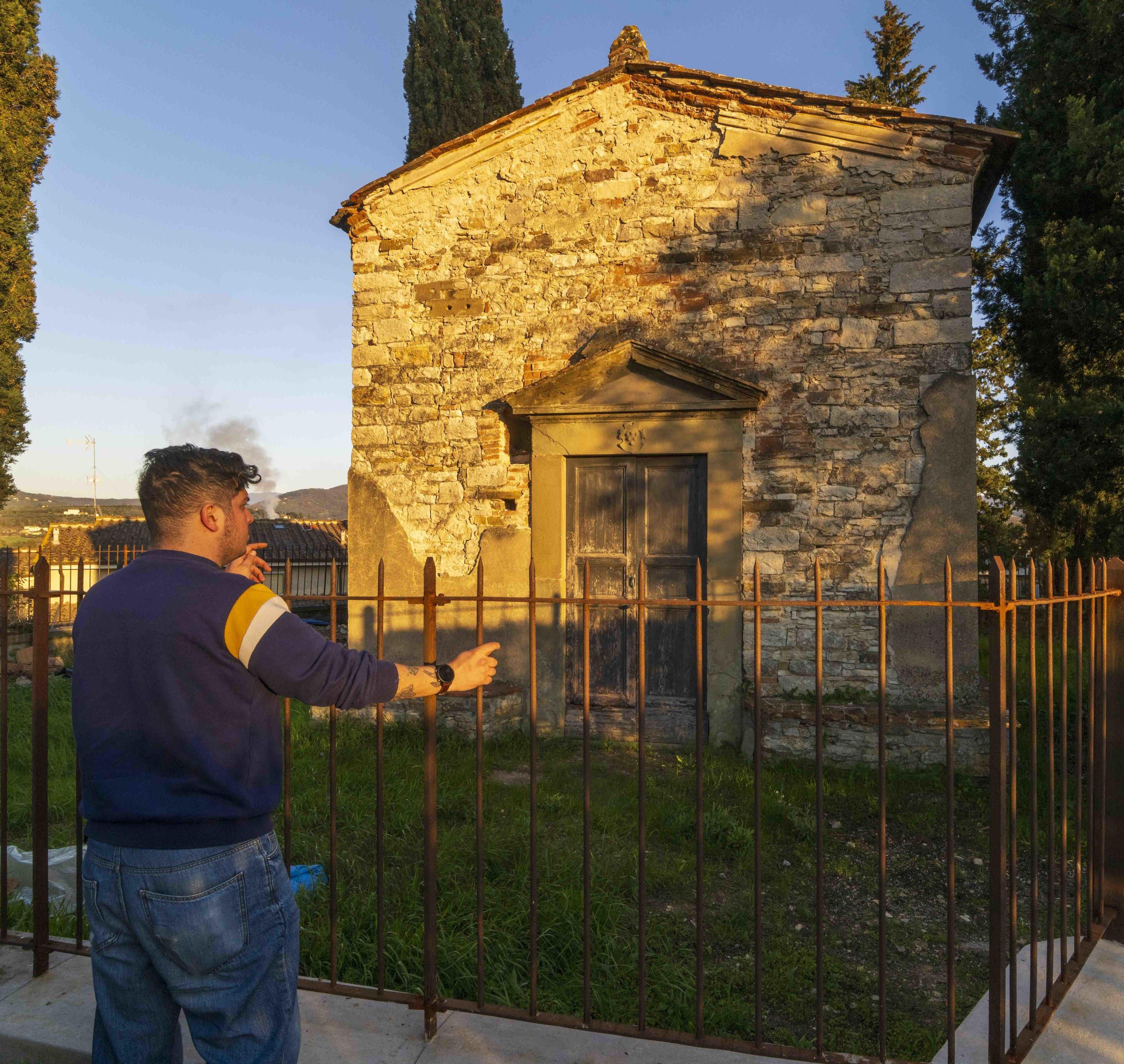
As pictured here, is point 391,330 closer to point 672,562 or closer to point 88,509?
point 672,562

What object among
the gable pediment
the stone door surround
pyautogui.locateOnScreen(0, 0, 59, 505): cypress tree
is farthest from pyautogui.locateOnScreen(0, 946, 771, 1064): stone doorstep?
pyautogui.locateOnScreen(0, 0, 59, 505): cypress tree

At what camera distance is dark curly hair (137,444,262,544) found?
1800 millimetres

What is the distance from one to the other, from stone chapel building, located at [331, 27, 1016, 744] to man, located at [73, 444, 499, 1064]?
4.90 meters

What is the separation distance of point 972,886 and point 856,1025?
172cm

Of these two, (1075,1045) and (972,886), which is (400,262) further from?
(1075,1045)

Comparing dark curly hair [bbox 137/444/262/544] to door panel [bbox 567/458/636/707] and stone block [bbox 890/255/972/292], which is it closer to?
door panel [bbox 567/458/636/707]

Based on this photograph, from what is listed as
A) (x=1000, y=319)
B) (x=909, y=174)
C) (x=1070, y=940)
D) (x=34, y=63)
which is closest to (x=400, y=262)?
(x=909, y=174)

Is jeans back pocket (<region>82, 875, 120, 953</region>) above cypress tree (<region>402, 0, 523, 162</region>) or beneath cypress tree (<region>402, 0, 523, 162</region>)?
A: beneath

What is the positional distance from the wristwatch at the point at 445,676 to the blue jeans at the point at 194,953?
0.57m

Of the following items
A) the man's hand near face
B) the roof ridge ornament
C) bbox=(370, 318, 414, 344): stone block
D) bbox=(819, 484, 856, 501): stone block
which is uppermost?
Answer: the roof ridge ornament

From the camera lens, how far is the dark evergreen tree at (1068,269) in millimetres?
6777

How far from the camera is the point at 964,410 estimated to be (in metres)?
5.89

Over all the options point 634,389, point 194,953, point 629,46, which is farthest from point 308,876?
point 629,46

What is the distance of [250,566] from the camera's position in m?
2.18
